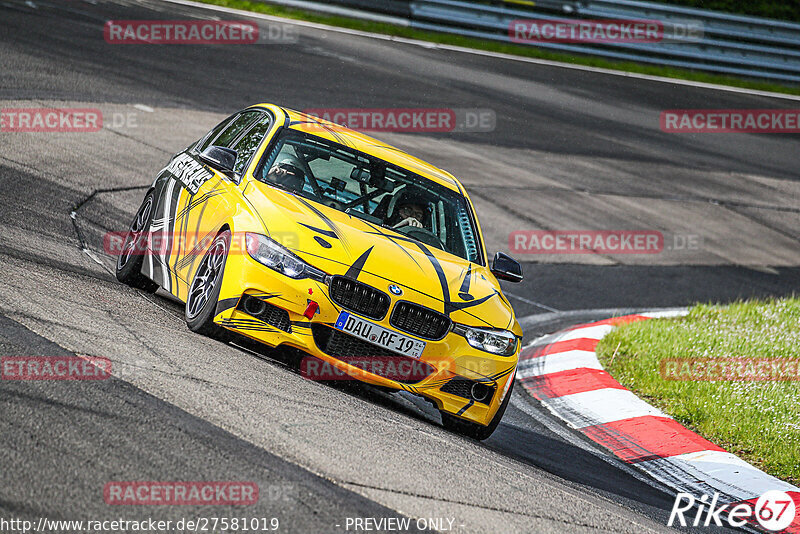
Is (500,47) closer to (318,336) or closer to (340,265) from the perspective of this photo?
(340,265)

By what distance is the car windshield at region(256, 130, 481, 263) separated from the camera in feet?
Result: 23.7

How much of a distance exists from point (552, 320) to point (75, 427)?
742cm

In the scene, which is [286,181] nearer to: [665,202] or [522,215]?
[522,215]

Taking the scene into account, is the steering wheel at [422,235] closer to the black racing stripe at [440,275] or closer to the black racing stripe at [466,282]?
the black racing stripe at [440,275]

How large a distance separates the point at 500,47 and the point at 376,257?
66.0ft

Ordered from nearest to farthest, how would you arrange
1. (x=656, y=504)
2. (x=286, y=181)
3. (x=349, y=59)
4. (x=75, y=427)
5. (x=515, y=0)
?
(x=75, y=427) → (x=656, y=504) → (x=286, y=181) → (x=349, y=59) → (x=515, y=0)

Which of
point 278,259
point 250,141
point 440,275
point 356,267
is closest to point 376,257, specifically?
point 356,267

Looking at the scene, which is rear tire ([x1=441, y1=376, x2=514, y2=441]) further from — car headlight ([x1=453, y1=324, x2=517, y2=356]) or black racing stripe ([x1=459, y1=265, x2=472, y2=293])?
black racing stripe ([x1=459, y1=265, x2=472, y2=293])

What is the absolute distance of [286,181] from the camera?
7.19 m

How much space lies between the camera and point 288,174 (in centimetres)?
725

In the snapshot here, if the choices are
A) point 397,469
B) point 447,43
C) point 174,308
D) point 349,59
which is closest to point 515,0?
point 447,43

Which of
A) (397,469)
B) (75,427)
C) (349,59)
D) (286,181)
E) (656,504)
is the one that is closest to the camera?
(75,427)

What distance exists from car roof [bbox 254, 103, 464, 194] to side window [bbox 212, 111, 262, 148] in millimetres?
148

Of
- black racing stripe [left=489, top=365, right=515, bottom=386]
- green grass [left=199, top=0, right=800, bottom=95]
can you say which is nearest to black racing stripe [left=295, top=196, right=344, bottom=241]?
black racing stripe [left=489, top=365, right=515, bottom=386]
